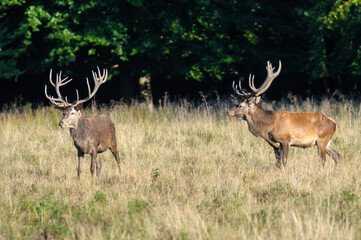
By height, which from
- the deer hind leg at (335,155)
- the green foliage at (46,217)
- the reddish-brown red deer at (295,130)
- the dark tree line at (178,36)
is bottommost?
the green foliage at (46,217)

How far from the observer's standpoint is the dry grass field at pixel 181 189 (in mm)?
4684

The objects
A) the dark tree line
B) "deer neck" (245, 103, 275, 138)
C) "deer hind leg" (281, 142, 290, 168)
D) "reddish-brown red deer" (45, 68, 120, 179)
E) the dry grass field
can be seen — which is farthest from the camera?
the dark tree line

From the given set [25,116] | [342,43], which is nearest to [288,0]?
[342,43]

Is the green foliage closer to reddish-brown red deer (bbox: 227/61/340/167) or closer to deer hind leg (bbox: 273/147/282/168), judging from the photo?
deer hind leg (bbox: 273/147/282/168)

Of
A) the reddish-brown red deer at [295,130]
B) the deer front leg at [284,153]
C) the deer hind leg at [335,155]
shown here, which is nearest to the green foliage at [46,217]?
the deer front leg at [284,153]

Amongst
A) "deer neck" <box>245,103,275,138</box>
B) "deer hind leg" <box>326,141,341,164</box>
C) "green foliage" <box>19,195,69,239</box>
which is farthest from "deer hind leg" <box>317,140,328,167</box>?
"green foliage" <box>19,195,69,239</box>

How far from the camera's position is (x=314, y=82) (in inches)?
806

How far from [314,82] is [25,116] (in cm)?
1247

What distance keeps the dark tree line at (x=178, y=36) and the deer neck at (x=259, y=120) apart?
224 inches

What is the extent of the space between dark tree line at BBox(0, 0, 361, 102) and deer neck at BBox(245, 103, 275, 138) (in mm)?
5690

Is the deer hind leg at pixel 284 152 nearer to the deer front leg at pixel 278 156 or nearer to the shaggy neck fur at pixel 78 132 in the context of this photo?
the deer front leg at pixel 278 156

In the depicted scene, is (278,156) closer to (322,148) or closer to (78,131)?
(322,148)

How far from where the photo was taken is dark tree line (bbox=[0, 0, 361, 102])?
14.0m

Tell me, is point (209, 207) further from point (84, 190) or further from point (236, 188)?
point (84, 190)
